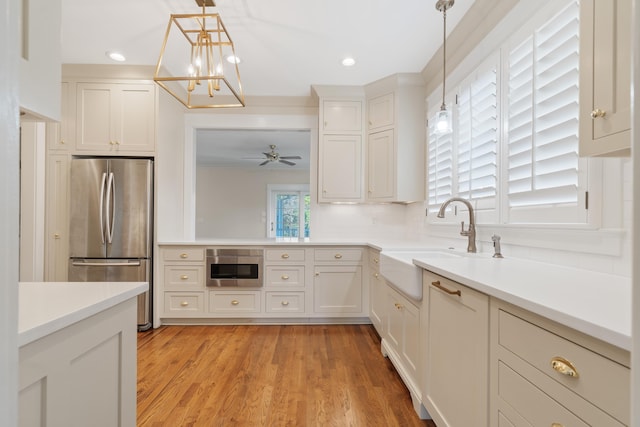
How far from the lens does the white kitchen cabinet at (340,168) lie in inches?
139

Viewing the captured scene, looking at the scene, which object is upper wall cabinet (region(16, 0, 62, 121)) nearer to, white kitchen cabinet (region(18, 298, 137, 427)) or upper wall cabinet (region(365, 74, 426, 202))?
white kitchen cabinet (region(18, 298, 137, 427))

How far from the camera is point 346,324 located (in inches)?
131

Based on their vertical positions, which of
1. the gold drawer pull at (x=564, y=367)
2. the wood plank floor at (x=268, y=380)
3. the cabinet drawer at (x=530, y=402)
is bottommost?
the wood plank floor at (x=268, y=380)

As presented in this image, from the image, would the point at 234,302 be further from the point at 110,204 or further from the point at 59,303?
the point at 59,303

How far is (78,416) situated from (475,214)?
7.49 ft

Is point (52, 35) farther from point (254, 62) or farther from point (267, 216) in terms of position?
point (267, 216)

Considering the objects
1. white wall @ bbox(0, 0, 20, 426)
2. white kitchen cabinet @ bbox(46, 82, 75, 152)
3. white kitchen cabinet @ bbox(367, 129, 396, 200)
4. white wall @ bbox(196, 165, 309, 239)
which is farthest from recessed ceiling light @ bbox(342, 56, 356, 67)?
white wall @ bbox(196, 165, 309, 239)

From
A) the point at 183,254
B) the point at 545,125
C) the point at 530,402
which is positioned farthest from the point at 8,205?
the point at 183,254

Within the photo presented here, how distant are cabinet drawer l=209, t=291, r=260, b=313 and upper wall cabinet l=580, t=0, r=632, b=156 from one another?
116 inches

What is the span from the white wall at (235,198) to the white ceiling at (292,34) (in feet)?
15.8

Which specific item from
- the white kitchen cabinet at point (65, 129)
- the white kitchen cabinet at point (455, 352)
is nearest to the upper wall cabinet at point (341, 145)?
the white kitchen cabinet at point (455, 352)

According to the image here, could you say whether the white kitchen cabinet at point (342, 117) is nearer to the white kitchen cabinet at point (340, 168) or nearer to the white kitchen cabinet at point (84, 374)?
the white kitchen cabinet at point (340, 168)

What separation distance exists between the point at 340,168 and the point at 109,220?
7.93 ft

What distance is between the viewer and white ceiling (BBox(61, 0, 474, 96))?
219 centimetres
